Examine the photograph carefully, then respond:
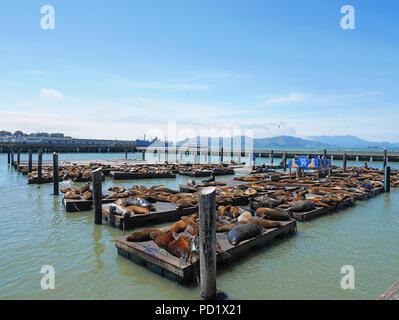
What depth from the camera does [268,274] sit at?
5426mm

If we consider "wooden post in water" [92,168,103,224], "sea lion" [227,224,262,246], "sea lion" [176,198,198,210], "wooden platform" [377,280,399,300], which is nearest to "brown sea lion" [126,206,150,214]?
"wooden post in water" [92,168,103,224]

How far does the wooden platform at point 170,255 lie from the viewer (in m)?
4.88

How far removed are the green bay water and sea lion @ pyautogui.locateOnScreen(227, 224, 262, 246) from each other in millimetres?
383

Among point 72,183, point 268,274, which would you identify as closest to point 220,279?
point 268,274

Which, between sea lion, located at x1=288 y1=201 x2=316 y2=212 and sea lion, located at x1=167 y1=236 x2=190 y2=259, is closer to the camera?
sea lion, located at x1=167 y1=236 x2=190 y2=259

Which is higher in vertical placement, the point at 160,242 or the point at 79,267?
the point at 160,242

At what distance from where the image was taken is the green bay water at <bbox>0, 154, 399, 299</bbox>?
4770mm

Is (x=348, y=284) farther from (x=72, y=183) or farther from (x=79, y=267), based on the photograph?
(x=72, y=183)

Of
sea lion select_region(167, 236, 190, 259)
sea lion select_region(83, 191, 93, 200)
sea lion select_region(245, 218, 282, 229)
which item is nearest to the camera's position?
sea lion select_region(167, 236, 190, 259)

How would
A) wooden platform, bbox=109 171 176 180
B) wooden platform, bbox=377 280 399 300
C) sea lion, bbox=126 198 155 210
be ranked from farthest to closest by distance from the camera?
wooden platform, bbox=109 171 176 180 → sea lion, bbox=126 198 155 210 → wooden platform, bbox=377 280 399 300

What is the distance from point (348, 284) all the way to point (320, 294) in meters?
0.65

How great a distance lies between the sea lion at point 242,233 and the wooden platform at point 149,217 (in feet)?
10.3

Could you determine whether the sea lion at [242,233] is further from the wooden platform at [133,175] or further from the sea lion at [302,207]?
the wooden platform at [133,175]

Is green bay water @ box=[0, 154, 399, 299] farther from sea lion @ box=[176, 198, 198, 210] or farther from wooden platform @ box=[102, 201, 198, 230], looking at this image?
sea lion @ box=[176, 198, 198, 210]
